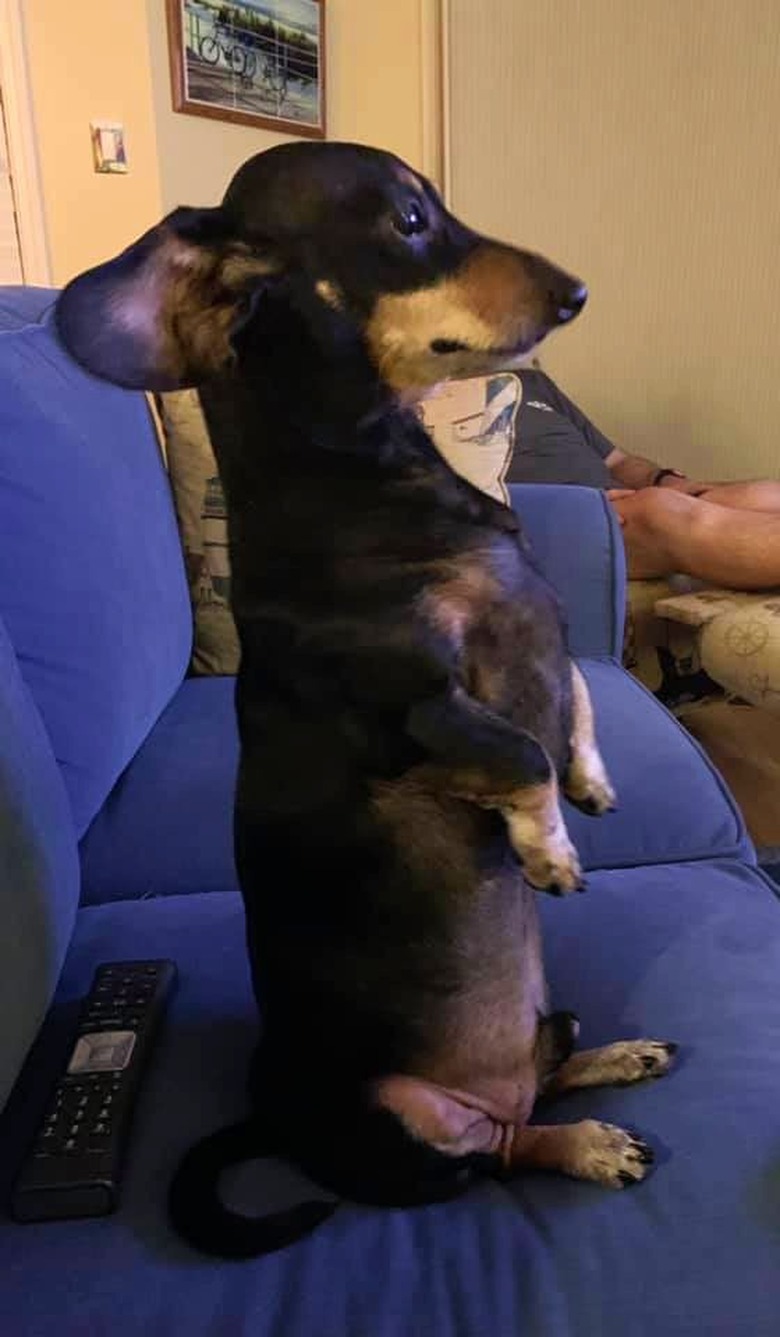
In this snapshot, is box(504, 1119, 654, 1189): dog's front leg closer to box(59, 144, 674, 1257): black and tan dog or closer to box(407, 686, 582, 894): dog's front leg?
box(59, 144, 674, 1257): black and tan dog

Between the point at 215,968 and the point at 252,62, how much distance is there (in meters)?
2.72

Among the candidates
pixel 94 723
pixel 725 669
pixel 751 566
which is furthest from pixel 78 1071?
pixel 751 566

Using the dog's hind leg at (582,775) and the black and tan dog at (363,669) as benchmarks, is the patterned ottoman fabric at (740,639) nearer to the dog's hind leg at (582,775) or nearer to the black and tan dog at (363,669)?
the dog's hind leg at (582,775)

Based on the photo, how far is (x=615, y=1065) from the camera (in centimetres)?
94

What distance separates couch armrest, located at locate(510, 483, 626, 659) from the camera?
6.42ft

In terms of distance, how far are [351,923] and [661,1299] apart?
0.33 m

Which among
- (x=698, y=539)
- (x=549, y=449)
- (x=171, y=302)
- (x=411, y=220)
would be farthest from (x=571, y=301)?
(x=549, y=449)

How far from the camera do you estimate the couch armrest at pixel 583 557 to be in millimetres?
1958

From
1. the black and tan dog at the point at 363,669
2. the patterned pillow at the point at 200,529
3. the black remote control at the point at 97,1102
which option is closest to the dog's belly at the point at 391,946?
the black and tan dog at the point at 363,669

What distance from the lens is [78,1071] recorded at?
3.10ft

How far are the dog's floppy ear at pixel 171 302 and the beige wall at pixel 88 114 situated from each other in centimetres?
224

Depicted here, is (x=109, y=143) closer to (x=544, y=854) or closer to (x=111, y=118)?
(x=111, y=118)

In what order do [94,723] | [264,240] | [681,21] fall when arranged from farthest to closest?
[681,21] < [94,723] < [264,240]

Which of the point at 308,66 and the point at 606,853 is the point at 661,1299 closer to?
the point at 606,853
